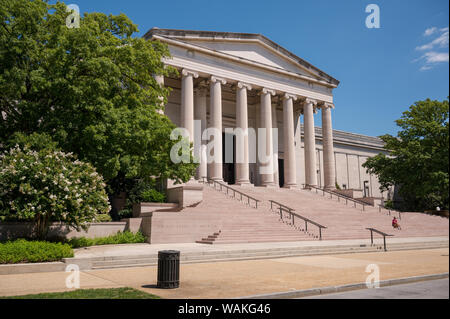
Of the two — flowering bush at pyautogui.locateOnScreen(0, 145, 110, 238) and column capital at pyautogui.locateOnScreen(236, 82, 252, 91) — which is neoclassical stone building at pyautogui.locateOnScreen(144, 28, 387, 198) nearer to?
Answer: column capital at pyautogui.locateOnScreen(236, 82, 252, 91)

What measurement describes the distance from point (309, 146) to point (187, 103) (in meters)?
15.8

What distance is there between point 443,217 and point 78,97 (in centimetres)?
1866

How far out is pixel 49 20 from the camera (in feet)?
68.3

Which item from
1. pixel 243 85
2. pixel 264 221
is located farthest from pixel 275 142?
pixel 264 221

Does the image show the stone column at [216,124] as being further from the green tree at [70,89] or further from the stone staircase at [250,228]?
the green tree at [70,89]

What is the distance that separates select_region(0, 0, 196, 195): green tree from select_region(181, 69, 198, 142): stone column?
12.0m

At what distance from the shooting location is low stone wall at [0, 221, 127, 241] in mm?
19031

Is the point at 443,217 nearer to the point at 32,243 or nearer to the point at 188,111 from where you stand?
the point at 32,243

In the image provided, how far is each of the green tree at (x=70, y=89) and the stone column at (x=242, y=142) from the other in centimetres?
1572

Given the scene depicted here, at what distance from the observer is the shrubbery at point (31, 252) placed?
43.8ft

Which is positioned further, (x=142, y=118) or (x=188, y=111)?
(x=188, y=111)

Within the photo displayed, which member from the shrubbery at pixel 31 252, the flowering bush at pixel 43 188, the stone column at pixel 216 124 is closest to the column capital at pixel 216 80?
the stone column at pixel 216 124

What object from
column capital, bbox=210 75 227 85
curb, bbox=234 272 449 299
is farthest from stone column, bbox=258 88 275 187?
curb, bbox=234 272 449 299

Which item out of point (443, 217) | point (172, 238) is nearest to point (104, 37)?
point (172, 238)
